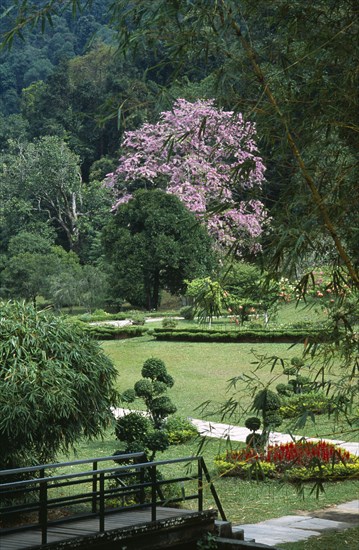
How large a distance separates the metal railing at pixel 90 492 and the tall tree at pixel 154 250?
56.0 ft

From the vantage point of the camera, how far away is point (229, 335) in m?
23.7

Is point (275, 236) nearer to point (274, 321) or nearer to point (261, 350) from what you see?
point (261, 350)

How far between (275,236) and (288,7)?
60.4 inches

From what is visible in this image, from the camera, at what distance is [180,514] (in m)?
8.32

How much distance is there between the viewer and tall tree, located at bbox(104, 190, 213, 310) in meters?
31.4

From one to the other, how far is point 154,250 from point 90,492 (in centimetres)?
2254

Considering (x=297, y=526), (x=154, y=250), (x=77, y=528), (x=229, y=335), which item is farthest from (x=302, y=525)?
(x=154, y=250)

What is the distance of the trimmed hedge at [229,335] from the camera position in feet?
75.2

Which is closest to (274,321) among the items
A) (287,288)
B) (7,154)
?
(287,288)

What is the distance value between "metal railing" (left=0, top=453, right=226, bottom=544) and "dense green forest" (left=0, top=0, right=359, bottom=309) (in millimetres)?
1854

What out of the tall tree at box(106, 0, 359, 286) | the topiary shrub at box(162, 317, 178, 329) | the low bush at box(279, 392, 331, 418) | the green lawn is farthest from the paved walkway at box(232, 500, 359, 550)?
the topiary shrub at box(162, 317, 178, 329)

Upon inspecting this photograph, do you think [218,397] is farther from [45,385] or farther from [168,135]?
[45,385]

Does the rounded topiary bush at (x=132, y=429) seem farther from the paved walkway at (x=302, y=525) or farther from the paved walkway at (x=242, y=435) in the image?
the paved walkway at (x=242, y=435)

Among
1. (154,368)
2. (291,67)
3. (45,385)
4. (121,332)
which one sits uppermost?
(291,67)
